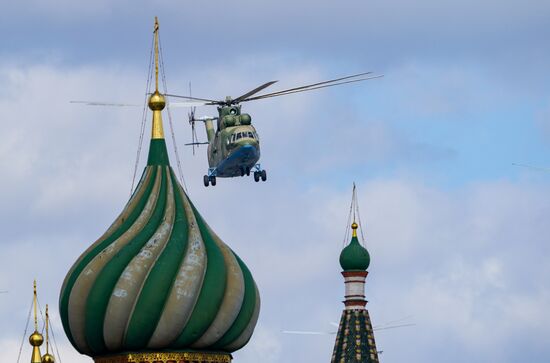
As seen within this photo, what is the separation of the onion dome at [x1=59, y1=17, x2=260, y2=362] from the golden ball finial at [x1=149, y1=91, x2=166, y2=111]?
3413 mm

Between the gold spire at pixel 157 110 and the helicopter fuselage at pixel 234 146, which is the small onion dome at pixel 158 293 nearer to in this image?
the gold spire at pixel 157 110

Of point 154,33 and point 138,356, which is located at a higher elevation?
point 154,33

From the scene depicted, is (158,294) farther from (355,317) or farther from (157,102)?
(355,317)

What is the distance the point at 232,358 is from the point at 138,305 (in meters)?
2.88

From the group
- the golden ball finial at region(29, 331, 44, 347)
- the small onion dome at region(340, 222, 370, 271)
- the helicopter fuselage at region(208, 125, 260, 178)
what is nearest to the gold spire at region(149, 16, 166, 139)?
the golden ball finial at region(29, 331, 44, 347)

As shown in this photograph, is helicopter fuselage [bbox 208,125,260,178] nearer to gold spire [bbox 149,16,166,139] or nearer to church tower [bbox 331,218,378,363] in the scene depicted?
church tower [bbox 331,218,378,363]

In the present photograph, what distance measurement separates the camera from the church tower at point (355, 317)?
84562mm

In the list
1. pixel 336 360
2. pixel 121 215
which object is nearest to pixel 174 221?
pixel 121 215

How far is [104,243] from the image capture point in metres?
75.9

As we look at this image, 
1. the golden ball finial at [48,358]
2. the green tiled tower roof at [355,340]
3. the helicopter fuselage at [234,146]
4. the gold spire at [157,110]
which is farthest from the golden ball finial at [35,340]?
the helicopter fuselage at [234,146]

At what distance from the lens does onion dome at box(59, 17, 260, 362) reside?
245 ft

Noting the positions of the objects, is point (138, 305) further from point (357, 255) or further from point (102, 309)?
point (357, 255)

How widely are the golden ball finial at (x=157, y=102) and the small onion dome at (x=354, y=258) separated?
8687 mm

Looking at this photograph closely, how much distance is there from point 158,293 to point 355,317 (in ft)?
38.3
